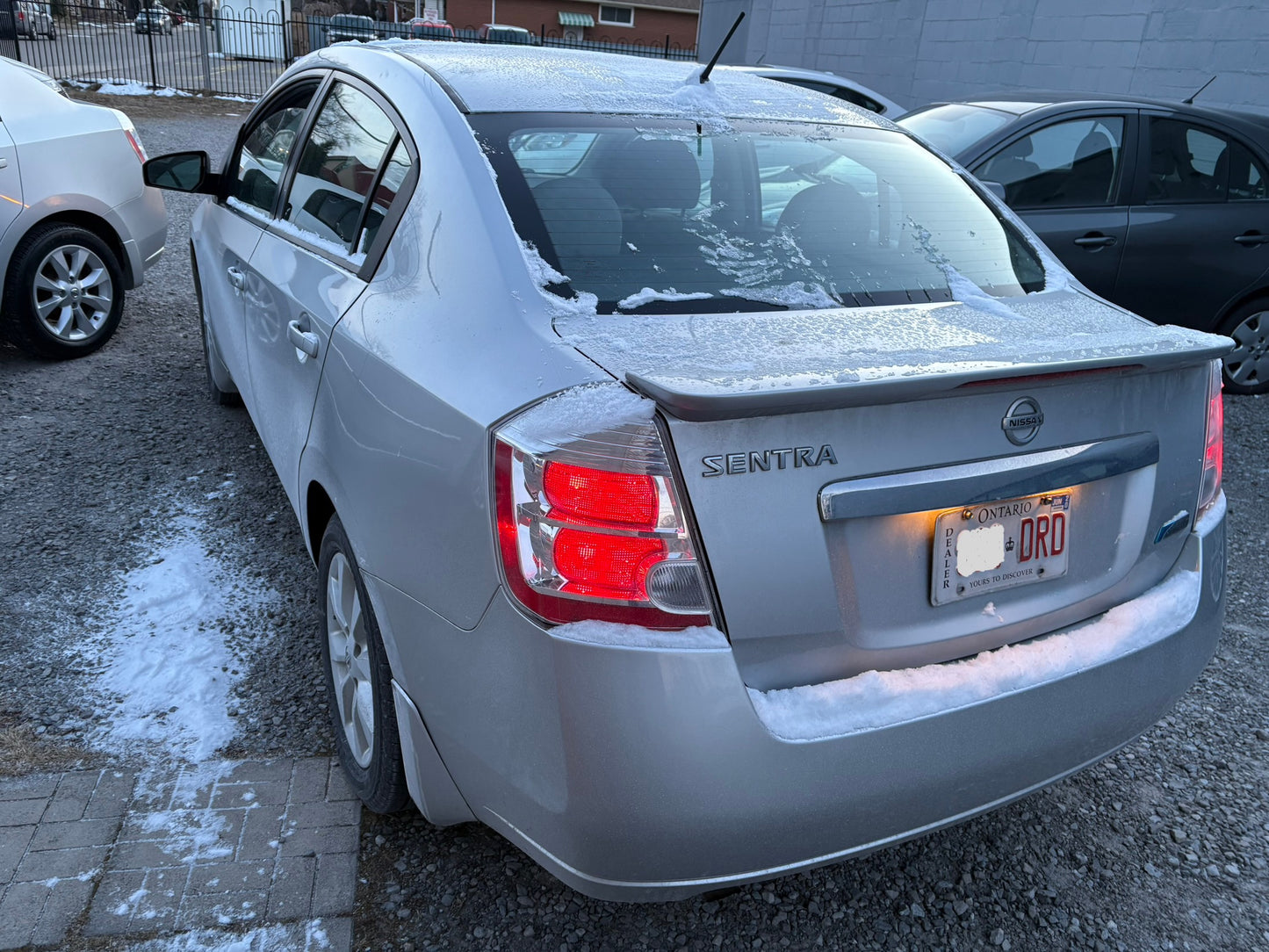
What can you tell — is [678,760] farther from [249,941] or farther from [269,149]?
[269,149]

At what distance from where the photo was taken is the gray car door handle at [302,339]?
2391mm

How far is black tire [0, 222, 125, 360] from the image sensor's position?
512cm

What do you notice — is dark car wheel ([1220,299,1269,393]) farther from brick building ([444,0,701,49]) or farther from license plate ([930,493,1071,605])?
brick building ([444,0,701,49])

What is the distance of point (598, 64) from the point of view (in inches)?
112

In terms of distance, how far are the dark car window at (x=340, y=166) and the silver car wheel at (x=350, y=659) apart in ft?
2.70

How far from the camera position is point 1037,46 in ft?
36.1

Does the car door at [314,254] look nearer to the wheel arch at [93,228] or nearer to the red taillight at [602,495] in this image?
the red taillight at [602,495]

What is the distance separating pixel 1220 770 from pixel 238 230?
344 cm

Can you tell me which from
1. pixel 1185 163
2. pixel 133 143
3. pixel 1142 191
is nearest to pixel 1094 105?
pixel 1142 191

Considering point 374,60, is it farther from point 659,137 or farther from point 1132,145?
point 1132,145

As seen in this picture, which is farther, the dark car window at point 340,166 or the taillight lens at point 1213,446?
the dark car window at point 340,166

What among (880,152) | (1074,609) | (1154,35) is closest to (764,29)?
(1154,35)

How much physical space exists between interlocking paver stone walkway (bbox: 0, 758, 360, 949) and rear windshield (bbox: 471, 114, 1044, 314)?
4.51 feet

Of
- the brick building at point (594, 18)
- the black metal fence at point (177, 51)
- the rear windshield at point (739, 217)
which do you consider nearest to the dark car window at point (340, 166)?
the rear windshield at point (739, 217)
